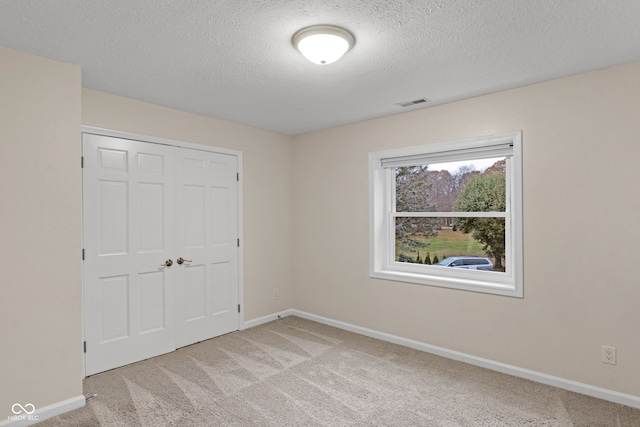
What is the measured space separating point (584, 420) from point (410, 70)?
104 inches

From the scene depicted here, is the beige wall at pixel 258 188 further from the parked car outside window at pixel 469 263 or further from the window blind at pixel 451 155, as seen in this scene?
the parked car outside window at pixel 469 263

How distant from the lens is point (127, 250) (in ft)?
10.7

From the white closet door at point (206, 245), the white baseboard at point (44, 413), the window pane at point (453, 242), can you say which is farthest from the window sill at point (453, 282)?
the white baseboard at point (44, 413)

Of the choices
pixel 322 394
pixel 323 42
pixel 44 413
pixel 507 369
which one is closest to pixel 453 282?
pixel 507 369

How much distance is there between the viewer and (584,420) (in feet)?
7.64

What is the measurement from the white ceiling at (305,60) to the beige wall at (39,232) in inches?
9.7

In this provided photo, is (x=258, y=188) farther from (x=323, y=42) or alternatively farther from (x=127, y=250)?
(x=323, y=42)

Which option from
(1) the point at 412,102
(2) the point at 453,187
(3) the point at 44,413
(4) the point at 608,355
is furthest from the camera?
(2) the point at 453,187

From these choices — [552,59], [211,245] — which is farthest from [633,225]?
[211,245]

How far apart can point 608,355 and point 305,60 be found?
3.03m

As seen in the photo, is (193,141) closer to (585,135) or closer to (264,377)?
(264,377)

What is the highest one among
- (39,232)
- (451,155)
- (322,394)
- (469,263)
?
(451,155)

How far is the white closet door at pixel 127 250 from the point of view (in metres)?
3.04

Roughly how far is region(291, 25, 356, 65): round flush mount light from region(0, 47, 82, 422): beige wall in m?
1.70
